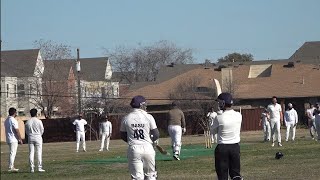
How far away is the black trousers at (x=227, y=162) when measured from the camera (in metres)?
13.4

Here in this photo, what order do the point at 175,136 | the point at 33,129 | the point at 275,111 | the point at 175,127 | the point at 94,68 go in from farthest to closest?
the point at 94,68
the point at 275,111
the point at 175,127
the point at 175,136
the point at 33,129

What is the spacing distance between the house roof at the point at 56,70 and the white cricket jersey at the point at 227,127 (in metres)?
56.5

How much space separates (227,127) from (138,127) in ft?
5.25

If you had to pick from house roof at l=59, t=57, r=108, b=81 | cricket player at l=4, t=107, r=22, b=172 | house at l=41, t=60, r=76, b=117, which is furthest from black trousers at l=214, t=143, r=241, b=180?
house roof at l=59, t=57, r=108, b=81

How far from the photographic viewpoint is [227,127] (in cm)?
1360

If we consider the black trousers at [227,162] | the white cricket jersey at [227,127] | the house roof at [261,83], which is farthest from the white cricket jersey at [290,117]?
the house roof at [261,83]

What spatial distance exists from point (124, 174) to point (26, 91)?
49776 mm

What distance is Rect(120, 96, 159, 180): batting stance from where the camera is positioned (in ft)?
43.3

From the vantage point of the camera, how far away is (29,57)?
2670 inches

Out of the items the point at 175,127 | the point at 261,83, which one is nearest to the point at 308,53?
the point at 261,83

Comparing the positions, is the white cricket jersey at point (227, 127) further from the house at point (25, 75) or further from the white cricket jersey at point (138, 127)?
the house at point (25, 75)

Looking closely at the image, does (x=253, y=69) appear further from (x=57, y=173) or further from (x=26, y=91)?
(x=57, y=173)

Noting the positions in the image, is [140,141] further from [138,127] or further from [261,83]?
[261,83]

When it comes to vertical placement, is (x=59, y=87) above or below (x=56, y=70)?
below
